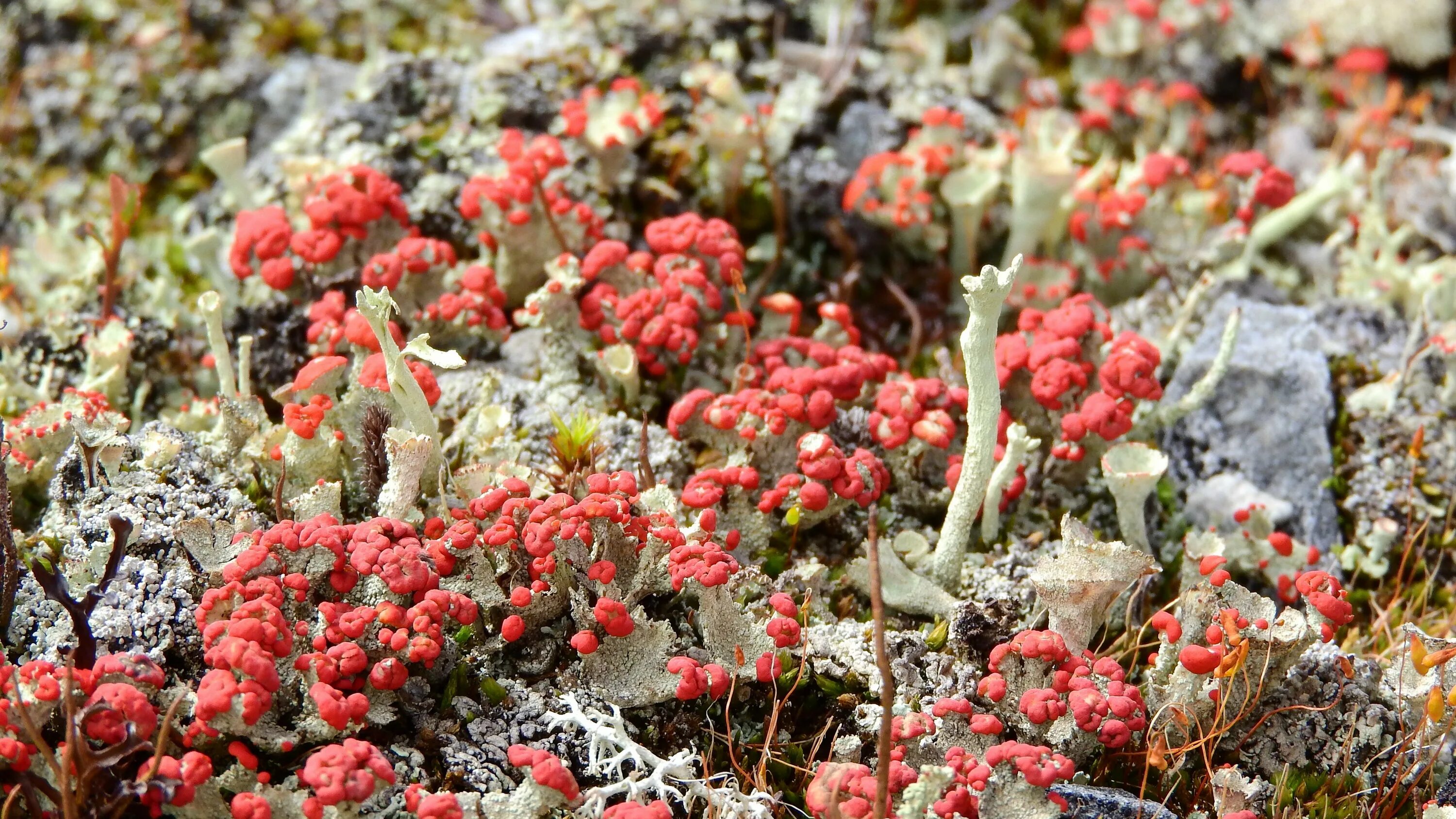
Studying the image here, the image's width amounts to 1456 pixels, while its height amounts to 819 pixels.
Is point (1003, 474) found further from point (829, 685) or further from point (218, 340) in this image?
point (218, 340)

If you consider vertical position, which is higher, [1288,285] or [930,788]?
[1288,285]

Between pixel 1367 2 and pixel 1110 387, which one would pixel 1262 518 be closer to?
pixel 1110 387

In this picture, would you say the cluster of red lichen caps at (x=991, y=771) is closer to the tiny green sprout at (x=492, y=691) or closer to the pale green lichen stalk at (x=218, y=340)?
→ the tiny green sprout at (x=492, y=691)

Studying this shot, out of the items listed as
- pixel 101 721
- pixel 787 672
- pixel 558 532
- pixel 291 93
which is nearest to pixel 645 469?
pixel 558 532

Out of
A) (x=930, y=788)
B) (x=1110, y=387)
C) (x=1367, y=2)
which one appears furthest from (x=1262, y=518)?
(x=1367, y=2)

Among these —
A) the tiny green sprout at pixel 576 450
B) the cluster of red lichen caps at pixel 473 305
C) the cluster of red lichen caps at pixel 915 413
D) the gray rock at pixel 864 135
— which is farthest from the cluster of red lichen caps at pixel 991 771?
the gray rock at pixel 864 135

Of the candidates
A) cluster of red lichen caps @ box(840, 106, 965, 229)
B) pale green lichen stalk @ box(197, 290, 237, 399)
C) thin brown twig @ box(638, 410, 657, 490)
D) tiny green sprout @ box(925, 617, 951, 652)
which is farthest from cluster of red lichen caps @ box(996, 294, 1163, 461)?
pale green lichen stalk @ box(197, 290, 237, 399)
